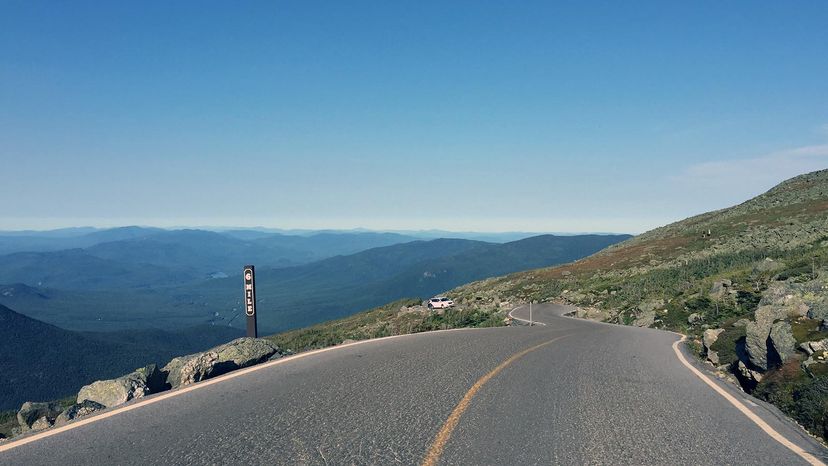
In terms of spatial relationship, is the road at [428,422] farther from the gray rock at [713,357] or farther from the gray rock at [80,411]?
the gray rock at [713,357]

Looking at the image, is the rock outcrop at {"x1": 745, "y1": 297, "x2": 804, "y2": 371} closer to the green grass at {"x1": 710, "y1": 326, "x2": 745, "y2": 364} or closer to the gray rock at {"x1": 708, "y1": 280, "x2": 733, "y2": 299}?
the green grass at {"x1": 710, "y1": 326, "x2": 745, "y2": 364}

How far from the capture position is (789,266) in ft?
102

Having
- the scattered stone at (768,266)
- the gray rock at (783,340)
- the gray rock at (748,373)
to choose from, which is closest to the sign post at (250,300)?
the gray rock at (748,373)

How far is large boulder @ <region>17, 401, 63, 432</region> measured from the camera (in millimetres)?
9330

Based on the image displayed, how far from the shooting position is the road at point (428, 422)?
613cm

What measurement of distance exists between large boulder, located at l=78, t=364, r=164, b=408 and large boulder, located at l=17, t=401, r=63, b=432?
70 cm

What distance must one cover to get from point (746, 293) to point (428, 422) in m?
26.3

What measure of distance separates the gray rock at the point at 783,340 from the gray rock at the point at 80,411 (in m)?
14.5

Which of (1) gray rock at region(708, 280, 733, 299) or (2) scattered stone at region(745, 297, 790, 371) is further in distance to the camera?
(1) gray rock at region(708, 280, 733, 299)

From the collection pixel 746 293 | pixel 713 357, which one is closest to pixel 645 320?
pixel 746 293

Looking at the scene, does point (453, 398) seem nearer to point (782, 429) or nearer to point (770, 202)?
point (782, 429)

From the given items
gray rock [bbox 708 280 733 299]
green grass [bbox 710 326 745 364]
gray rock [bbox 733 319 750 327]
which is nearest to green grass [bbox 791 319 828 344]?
green grass [bbox 710 326 745 364]

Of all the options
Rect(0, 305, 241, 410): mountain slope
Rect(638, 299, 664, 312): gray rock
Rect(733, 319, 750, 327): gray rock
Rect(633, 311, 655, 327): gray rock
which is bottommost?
Rect(0, 305, 241, 410): mountain slope

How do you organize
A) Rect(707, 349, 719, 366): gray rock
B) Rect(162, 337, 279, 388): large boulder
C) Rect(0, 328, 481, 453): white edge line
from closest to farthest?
Rect(0, 328, 481, 453): white edge line
Rect(162, 337, 279, 388): large boulder
Rect(707, 349, 719, 366): gray rock
